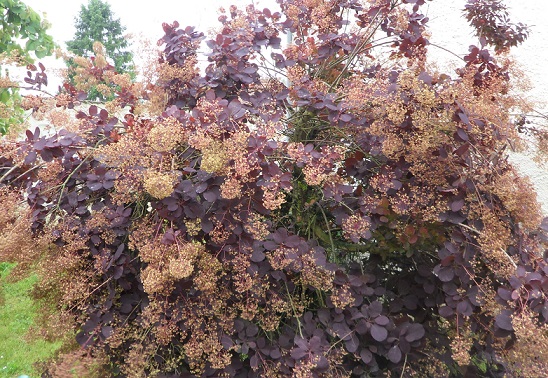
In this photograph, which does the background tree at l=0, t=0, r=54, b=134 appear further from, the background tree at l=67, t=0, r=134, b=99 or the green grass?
the background tree at l=67, t=0, r=134, b=99

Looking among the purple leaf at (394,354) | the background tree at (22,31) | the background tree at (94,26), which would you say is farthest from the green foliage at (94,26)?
the purple leaf at (394,354)

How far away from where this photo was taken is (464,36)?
12.1ft

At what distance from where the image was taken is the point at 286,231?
1753mm

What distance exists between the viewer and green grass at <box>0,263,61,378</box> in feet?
10.3

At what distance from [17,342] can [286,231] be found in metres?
2.95

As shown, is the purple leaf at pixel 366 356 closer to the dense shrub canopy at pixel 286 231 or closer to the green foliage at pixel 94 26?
the dense shrub canopy at pixel 286 231

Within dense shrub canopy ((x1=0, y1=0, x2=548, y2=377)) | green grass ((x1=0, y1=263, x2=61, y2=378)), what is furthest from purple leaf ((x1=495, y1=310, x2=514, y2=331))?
green grass ((x1=0, y1=263, x2=61, y2=378))

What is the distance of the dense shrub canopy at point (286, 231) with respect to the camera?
1591 mm

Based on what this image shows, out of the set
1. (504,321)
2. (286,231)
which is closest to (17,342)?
(286,231)

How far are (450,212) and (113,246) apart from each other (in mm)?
1321

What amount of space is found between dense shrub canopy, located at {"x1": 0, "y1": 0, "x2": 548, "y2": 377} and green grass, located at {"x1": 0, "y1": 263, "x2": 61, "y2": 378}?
1.14m

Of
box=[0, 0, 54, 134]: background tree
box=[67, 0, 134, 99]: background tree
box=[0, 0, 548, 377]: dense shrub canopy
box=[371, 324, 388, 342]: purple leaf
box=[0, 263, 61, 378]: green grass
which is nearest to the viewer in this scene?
box=[0, 0, 548, 377]: dense shrub canopy

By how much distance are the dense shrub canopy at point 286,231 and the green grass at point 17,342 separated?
3.74ft

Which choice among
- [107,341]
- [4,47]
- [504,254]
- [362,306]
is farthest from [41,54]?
[504,254]
